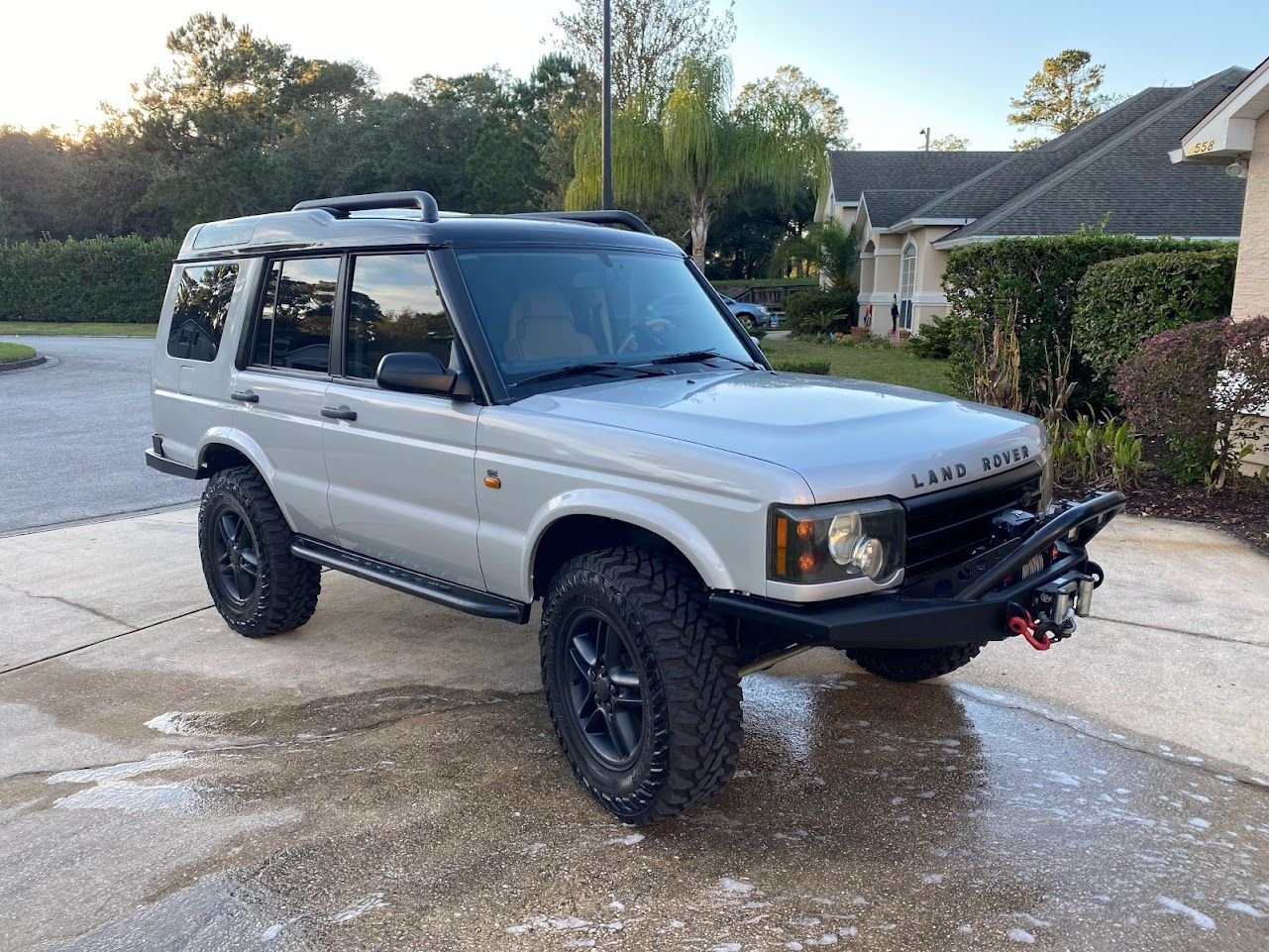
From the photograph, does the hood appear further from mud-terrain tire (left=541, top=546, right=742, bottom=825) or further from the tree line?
the tree line

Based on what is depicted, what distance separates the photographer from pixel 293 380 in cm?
470

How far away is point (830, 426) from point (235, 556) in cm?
343

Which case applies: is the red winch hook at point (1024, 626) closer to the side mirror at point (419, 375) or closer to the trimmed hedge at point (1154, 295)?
the side mirror at point (419, 375)

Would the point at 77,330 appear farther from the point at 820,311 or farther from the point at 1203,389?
the point at 1203,389

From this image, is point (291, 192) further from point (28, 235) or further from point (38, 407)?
point (38, 407)

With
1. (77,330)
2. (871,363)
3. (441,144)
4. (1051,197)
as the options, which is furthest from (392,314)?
(441,144)

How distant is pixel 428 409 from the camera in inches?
155

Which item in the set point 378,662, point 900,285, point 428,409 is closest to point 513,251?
point 428,409

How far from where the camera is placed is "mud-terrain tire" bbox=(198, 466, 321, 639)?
5031 mm

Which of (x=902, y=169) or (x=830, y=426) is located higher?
(x=902, y=169)

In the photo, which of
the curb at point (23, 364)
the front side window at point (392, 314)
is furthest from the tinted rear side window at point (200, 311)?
the curb at point (23, 364)

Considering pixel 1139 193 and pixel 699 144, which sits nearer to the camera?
pixel 1139 193

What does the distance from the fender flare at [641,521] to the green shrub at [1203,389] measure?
5744 mm

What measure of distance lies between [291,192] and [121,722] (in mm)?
49203
